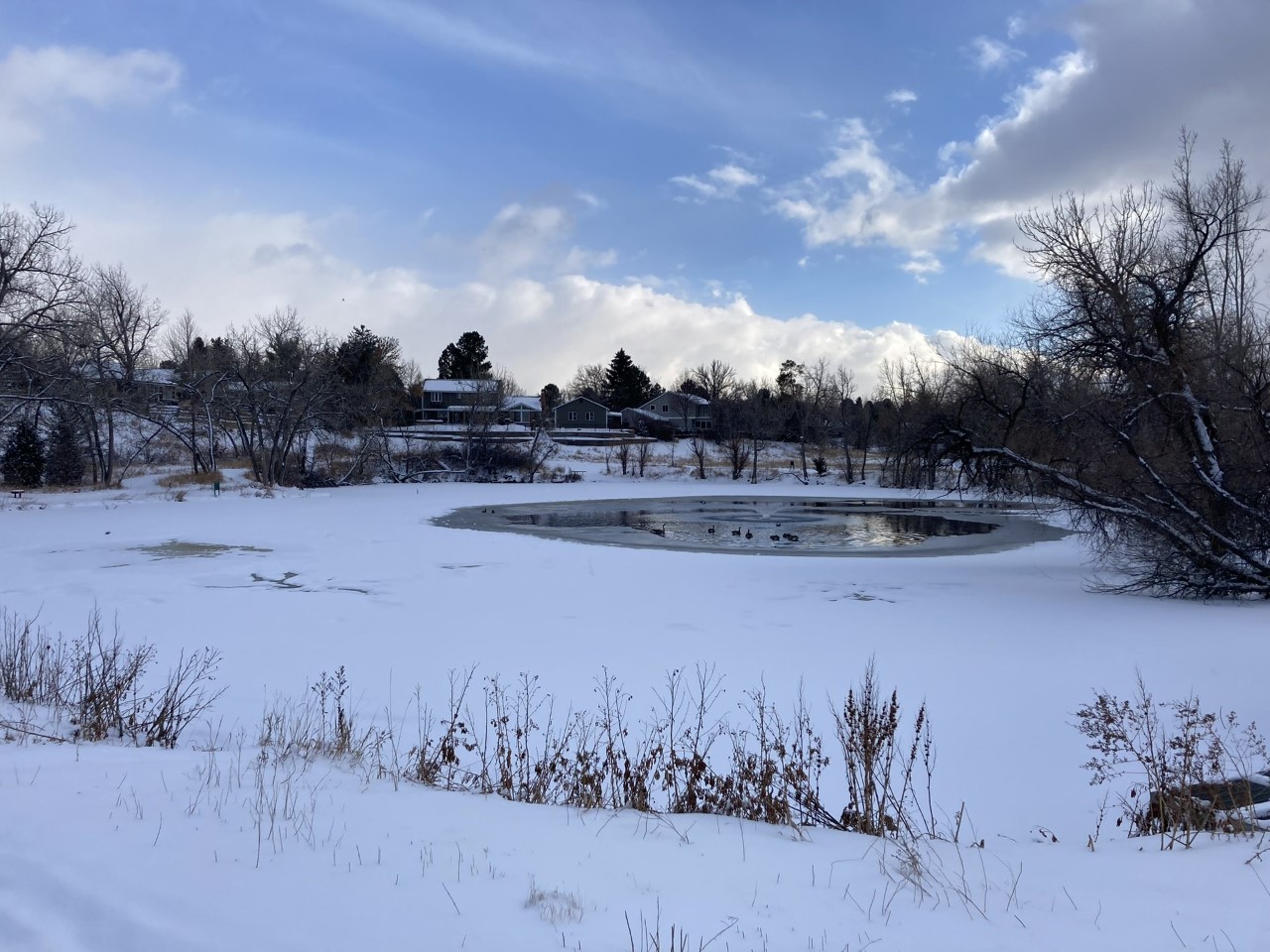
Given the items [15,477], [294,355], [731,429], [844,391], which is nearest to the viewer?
[15,477]

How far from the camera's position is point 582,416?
89.2 metres

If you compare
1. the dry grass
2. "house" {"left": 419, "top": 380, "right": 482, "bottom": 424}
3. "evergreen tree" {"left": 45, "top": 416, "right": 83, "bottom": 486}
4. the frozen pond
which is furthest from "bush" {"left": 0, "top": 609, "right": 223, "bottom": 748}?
"house" {"left": 419, "top": 380, "right": 482, "bottom": 424}

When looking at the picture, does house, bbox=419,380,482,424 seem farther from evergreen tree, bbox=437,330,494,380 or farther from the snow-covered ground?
the snow-covered ground

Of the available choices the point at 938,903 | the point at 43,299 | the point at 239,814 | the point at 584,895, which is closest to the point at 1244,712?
the point at 938,903

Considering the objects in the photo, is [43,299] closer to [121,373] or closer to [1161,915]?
[121,373]

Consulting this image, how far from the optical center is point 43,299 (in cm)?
3027

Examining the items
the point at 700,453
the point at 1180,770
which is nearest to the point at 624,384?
the point at 700,453

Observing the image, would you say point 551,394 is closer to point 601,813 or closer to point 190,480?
point 190,480

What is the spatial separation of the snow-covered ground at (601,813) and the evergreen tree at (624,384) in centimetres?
8087

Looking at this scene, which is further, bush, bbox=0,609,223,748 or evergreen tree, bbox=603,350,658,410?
evergreen tree, bbox=603,350,658,410

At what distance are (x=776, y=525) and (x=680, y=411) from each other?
2531 inches

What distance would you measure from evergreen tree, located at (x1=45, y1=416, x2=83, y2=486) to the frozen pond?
18618 mm

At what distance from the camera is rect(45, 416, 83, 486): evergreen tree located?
117ft

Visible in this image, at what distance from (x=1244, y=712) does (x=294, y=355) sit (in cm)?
4460
